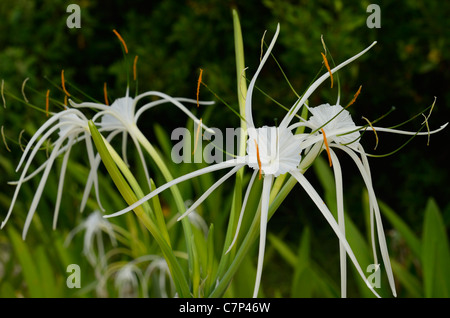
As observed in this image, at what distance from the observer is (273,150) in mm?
405

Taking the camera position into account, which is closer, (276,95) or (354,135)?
(354,135)

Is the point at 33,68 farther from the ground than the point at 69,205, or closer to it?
farther from the ground

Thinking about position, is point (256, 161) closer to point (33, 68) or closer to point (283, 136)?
point (283, 136)


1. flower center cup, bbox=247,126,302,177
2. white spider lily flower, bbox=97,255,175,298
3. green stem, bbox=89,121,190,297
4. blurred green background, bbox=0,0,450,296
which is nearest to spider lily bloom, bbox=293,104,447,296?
flower center cup, bbox=247,126,302,177

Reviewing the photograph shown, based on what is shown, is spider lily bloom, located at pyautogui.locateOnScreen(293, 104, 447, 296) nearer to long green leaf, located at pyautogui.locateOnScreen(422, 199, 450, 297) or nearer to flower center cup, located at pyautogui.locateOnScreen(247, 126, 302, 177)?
flower center cup, located at pyautogui.locateOnScreen(247, 126, 302, 177)

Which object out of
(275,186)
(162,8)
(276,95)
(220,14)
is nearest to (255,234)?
(275,186)

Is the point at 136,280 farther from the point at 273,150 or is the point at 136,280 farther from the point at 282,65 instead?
the point at 282,65

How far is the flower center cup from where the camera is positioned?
0.40 m

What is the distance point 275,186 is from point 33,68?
176 centimetres

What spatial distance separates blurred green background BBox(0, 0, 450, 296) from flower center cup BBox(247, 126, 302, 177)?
3.03ft

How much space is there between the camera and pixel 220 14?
1.77 metres

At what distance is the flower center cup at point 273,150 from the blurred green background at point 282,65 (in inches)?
36.3

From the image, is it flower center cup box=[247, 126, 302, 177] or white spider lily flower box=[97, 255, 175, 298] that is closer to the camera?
flower center cup box=[247, 126, 302, 177]

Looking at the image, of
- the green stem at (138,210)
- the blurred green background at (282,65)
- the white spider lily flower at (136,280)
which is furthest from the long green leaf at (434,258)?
the green stem at (138,210)
